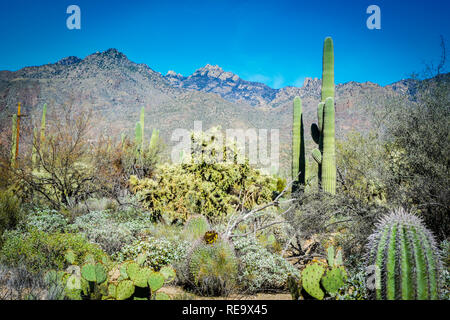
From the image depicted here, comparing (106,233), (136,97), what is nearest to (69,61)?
(136,97)

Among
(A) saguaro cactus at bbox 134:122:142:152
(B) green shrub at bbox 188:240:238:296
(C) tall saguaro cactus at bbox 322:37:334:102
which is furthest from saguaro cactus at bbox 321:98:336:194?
(A) saguaro cactus at bbox 134:122:142:152

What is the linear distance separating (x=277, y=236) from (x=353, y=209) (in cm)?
258

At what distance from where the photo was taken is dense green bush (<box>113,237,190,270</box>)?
562cm

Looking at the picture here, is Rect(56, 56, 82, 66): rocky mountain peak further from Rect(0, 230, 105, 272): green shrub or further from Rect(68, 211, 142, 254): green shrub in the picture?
Rect(0, 230, 105, 272): green shrub

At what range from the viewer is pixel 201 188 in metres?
9.07

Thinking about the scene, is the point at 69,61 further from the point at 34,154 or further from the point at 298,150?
the point at 298,150

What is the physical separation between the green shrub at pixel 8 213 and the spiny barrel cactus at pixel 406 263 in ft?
23.6

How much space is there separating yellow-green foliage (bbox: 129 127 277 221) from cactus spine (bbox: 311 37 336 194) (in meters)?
1.83

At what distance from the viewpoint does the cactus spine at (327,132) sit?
30.4 feet

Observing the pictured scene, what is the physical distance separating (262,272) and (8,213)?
5.97 meters

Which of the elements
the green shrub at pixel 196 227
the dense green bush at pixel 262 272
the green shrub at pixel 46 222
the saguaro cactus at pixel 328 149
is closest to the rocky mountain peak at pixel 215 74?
the saguaro cactus at pixel 328 149

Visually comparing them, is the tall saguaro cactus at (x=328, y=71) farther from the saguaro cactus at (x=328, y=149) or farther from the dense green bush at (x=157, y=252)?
the dense green bush at (x=157, y=252)
